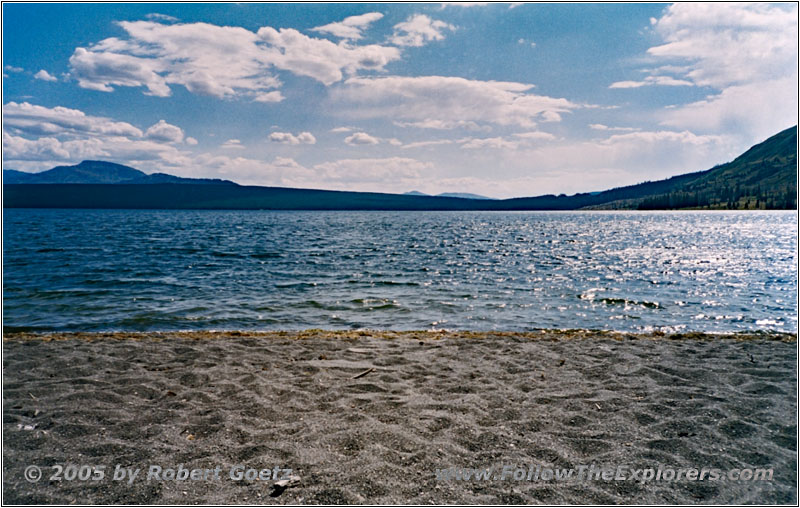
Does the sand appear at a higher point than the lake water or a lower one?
higher

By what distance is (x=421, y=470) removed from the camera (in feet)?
18.3

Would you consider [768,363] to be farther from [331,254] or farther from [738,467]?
[331,254]

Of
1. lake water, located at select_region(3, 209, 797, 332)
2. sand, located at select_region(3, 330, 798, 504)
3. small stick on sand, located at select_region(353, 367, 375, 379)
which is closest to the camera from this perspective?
sand, located at select_region(3, 330, 798, 504)

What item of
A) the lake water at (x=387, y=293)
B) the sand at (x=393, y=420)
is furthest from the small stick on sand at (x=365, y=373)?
the lake water at (x=387, y=293)

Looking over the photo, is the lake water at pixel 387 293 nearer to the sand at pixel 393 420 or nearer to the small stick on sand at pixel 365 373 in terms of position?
the sand at pixel 393 420

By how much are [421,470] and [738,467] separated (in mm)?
4145

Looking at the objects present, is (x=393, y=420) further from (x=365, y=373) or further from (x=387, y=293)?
(x=387, y=293)

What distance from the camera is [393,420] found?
22.7 feet

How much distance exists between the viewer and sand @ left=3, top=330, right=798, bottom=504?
5309mm

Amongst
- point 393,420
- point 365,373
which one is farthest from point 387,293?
point 393,420

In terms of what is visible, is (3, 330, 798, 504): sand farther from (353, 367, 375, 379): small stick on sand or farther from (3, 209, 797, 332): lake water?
(3, 209, 797, 332): lake water

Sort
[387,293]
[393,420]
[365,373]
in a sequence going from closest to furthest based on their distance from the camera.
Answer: [393,420] → [365,373] → [387,293]

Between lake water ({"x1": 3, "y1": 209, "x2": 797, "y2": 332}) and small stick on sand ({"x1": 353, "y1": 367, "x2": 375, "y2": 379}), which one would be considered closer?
small stick on sand ({"x1": 353, "y1": 367, "x2": 375, "y2": 379})

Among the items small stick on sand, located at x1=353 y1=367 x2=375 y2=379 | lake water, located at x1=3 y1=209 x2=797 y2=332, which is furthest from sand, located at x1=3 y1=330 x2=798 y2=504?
lake water, located at x1=3 y1=209 x2=797 y2=332
